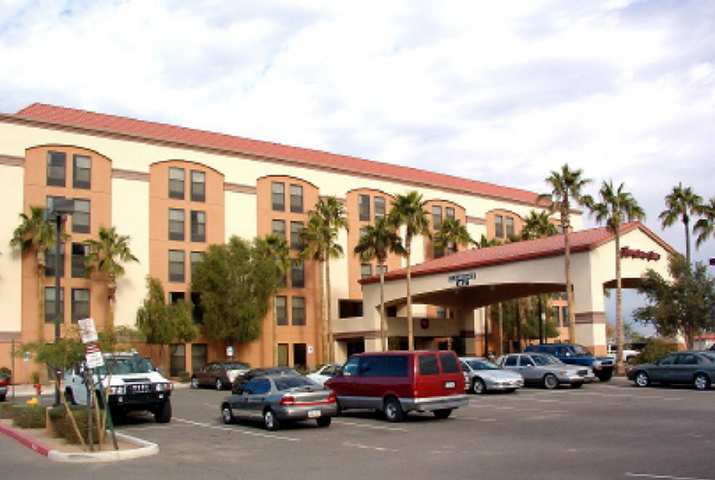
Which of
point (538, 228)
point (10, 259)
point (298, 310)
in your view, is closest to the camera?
point (10, 259)

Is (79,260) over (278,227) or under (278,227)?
under

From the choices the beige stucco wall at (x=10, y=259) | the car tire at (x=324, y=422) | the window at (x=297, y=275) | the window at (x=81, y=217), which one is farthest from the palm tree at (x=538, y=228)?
the car tire at (x=324, y=422)

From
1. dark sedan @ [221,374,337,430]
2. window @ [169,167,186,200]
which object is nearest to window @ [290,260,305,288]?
window @ [169,167,186,200]

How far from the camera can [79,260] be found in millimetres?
50719

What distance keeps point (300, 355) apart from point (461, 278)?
50.2 ft

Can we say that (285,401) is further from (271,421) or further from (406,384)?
(406,384)

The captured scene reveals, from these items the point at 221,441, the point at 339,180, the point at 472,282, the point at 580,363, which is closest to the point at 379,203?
the point at 339,180

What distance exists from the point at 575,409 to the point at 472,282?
26.7m

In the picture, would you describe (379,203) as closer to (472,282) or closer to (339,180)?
(339,180)

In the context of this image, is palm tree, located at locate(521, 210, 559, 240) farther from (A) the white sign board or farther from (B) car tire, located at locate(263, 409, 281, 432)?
(A) the white sign board

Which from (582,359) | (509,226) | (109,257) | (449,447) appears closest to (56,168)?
(109,257)

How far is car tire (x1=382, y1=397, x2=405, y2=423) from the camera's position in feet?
70.5

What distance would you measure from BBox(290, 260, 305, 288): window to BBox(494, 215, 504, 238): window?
71.0ft

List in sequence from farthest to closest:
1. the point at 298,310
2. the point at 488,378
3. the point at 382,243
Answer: the point at 298,310, the point at 382,243, the point at 488,378
